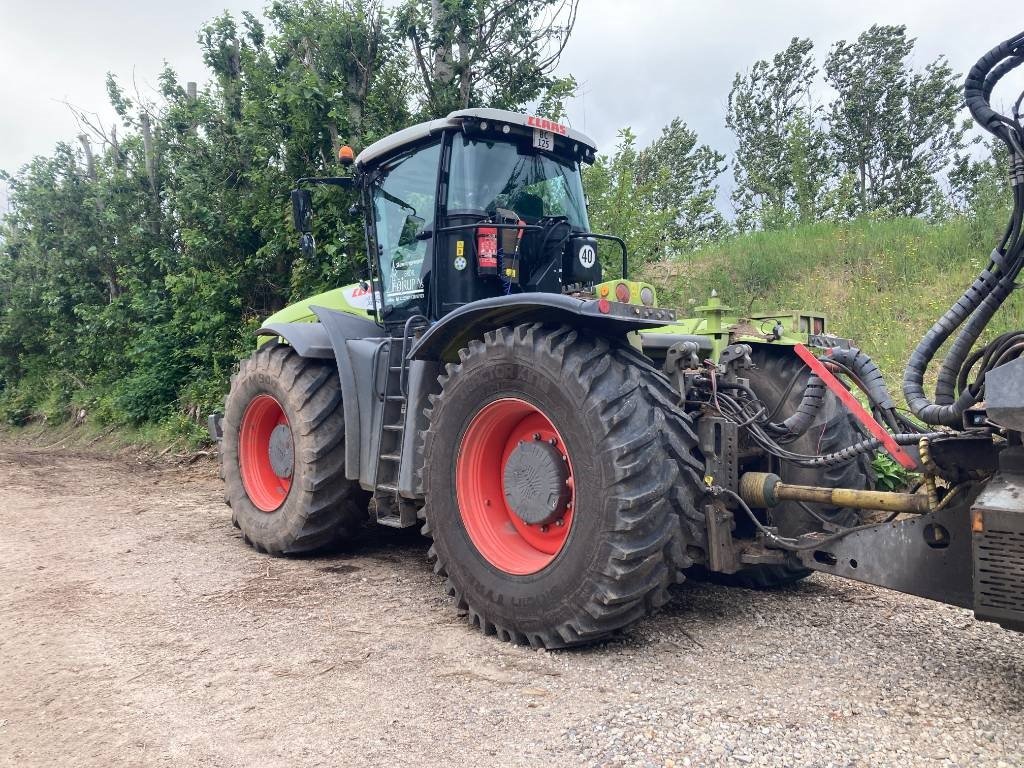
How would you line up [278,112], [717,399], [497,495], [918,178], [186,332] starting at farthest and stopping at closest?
1. [918,178]
2. [186,332]
3. [278,112]
4. [497,495]
5. [717,399]

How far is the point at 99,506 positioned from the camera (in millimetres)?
7367

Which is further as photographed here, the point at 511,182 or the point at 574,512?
the point at 511,182

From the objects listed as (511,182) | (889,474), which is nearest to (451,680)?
(511,182)

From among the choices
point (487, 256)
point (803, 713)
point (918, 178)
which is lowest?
point (803, 713)

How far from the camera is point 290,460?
5246 mm

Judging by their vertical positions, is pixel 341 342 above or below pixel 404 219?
below

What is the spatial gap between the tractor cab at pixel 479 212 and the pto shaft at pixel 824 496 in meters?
1.63

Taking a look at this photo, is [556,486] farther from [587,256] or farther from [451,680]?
[587,256]

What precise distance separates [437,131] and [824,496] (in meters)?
3.09

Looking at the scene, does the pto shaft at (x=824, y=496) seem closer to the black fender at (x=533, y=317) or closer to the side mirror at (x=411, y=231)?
the black fender at (x=533, y=317)

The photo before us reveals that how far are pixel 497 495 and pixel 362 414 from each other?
131 centimetres

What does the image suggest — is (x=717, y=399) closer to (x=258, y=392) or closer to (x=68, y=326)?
(x=258, y=392)

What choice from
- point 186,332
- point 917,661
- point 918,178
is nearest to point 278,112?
point 186,332

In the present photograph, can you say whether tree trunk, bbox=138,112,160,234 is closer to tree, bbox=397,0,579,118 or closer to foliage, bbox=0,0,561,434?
foliage, bbox=0,0,561,434
